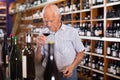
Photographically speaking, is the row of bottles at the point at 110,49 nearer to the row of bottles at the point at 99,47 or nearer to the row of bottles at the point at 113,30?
the row of bottles at the point at 99,47

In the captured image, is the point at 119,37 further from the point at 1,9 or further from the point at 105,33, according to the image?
the point at 1,9

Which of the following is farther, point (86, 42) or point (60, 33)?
point (86, 42)

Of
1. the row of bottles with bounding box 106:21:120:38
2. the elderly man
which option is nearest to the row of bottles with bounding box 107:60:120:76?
the row of bottles with bounding box 106:21:120:38

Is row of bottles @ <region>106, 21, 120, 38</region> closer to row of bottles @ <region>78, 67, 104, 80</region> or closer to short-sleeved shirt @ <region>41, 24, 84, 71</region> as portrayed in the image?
row of bottles @ <region>78, 67, 104, 80</region>

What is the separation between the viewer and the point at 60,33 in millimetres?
1891

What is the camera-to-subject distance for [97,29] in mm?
4273

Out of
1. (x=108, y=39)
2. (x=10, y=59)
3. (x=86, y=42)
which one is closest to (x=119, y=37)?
(x=108, y=39)

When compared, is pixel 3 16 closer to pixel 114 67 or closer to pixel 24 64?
pixel 114 67

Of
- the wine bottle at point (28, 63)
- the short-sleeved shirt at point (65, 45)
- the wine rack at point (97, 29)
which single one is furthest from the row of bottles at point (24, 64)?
the wine rack at point (97, 29)

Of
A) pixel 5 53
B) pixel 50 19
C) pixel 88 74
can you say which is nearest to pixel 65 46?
pixel 50 19

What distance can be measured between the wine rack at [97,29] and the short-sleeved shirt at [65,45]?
1.89 metres

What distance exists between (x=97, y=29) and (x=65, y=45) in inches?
98.7

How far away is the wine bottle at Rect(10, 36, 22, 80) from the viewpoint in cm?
140

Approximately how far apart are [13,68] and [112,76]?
270 centimetres
